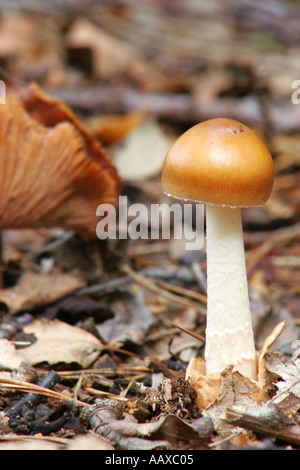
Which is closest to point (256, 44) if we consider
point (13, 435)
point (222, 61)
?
point (222, 61)

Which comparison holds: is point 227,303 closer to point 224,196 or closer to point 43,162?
point 224,196

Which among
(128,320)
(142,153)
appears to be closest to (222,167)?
(128,320)

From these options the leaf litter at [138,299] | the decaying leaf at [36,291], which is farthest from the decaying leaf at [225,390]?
the decaying leaf at [36,291]

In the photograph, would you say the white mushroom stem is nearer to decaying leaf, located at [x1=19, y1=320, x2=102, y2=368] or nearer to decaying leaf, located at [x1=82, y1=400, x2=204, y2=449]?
decaying leaf, located at [x1=82, y1=400, x2=204, y2=449]

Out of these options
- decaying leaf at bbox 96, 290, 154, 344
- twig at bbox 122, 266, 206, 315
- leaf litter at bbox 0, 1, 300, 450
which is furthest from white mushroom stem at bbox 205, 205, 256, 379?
twig at bbox 122, 266, 206, 315

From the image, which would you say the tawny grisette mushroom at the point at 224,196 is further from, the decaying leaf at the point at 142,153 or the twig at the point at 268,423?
the decaying leaf at the point at 142,153

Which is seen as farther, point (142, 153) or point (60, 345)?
point (142, 153)
